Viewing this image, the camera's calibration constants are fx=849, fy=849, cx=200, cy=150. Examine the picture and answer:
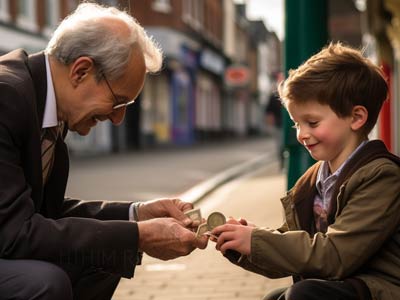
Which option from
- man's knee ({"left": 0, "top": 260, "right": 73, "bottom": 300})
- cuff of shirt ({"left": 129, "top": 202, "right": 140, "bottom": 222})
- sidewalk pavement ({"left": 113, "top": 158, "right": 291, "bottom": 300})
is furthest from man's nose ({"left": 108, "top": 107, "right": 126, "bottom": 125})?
sidewalk pavement ({"left": 113, "top": 158, "right": 291, "bottom": 300})

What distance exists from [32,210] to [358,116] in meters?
1.11

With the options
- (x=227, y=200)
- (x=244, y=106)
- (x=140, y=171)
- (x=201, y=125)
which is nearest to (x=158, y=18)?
(x=201, y=125)

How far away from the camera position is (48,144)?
123 inches

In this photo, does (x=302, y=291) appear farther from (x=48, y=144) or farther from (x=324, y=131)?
(x=48, y=144)

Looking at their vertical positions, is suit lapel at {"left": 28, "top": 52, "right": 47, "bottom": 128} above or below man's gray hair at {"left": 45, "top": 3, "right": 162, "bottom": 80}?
below

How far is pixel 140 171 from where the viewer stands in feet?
56.8

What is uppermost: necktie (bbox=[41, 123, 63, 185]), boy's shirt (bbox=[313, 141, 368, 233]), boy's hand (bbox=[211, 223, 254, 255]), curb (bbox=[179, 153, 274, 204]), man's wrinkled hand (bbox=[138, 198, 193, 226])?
necktie (bbox=[41, 123, 63, 185])

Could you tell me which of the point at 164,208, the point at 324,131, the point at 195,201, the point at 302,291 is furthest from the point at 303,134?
the point at 195,201

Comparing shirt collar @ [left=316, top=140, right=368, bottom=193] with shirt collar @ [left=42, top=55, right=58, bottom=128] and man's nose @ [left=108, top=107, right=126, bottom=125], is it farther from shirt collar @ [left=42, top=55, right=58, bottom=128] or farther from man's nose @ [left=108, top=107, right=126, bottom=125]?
shirt collar @ [left=42, top=55, right=58, bottom=128]

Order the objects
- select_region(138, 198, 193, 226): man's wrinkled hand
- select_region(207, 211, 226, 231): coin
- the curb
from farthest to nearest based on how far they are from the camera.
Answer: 1. the curb
2. select_region(138, 198, 193, 226): man's wrinkled hand
3. select_region(207, 211, 226, 231): coin

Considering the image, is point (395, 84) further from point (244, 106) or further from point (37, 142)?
point (244, 106)

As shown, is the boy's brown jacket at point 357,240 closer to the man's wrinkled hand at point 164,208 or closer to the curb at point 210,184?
the man's wrinkled hand at point 164,208

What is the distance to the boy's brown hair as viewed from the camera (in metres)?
2.77

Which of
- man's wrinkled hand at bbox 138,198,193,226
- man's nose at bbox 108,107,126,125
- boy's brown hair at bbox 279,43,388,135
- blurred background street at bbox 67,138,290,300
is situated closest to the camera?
boy's brown hair at bbox 279,43,388,135
